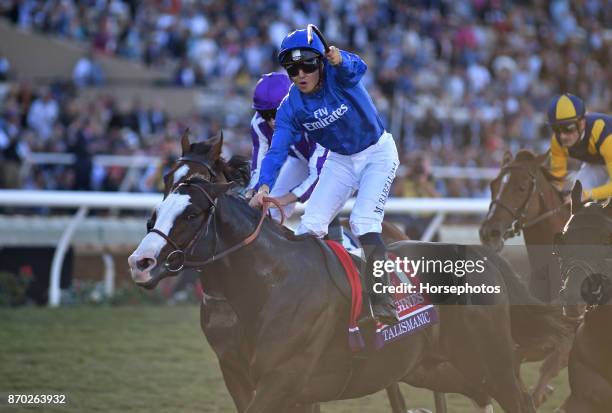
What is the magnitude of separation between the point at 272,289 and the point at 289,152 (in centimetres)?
140

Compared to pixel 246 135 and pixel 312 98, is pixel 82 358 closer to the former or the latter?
pixel 312 98

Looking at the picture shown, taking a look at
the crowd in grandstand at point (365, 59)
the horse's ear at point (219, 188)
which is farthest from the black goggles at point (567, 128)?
the crowd in grandstand at point (365, 59)

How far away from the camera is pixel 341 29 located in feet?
61.6

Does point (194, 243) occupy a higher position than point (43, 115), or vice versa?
point (194, 243)

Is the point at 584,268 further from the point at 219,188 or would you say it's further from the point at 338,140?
the point at 219,188

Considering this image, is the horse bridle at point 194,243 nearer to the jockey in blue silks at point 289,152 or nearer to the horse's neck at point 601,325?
the jockey in blue silks at point 289,152

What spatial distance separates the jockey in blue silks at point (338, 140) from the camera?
15.5 ft

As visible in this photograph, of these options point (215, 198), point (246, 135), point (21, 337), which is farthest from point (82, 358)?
point (246, 135)

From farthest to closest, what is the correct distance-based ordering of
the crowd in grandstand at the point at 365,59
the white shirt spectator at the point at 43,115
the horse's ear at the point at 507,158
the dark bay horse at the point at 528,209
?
the crowd in grandstand at the point at 365,59
the white shirt spectator at the point at 43,115
the horse's ear at the point at 507,158
the dark bay horse at the point at 528,209

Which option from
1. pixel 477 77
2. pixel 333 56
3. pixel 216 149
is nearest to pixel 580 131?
pixel 333 56

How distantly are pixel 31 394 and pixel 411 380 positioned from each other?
7.12 ft

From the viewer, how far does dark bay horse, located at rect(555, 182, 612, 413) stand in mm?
4465

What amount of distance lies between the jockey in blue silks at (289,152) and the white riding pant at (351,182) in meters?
0.51

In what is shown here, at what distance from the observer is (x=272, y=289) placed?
4566 mm
